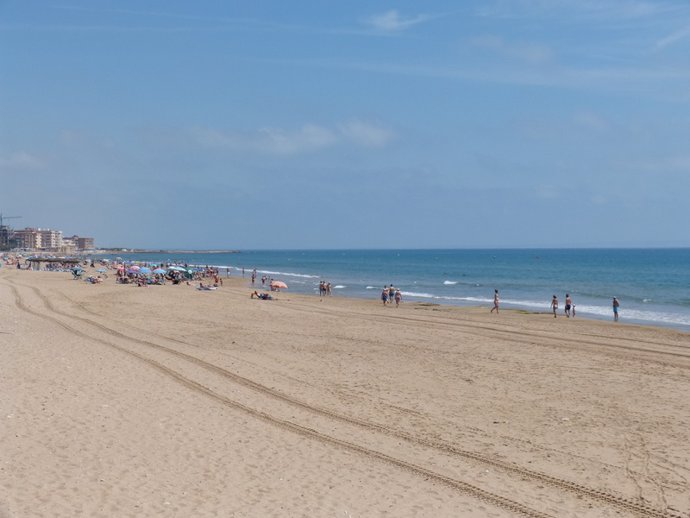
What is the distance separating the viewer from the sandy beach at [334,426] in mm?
7055

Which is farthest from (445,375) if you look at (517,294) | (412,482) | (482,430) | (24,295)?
(517,294)

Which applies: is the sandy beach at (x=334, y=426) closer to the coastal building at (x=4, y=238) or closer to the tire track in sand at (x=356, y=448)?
the tire track in sand at (x=356, y=448)

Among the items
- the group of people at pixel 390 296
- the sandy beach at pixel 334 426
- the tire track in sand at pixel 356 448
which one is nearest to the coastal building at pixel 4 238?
the group of people at pixel 390 296

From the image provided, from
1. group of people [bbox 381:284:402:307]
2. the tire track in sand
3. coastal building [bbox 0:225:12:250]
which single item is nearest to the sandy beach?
the tire track in sand

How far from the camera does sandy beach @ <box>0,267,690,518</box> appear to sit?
705 centimetres

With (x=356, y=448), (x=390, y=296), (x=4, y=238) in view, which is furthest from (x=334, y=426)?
(x=4, y=238)

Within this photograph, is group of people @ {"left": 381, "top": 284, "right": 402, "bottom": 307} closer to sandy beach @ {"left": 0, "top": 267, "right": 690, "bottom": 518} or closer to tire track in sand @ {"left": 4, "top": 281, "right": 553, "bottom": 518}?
sandy beach @ {"left": 0, "top": 267, "right": 690, "bottom": 518}

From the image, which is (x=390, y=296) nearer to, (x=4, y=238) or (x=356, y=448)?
(x=356, y=448)

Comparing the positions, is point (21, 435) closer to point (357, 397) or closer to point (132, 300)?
point (357, 397)

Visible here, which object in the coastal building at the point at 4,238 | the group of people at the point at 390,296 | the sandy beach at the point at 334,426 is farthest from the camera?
the coastal building at the point at 4,238

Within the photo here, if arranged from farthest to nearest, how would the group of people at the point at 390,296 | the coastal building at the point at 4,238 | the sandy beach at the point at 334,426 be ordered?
the coastal building at the point at 4,238
the group of people at the point at 390,296
the sandy beach at the point at 334,426

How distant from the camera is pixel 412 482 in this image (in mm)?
7664

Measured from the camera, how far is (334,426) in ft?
32.8

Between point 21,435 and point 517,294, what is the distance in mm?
44440
